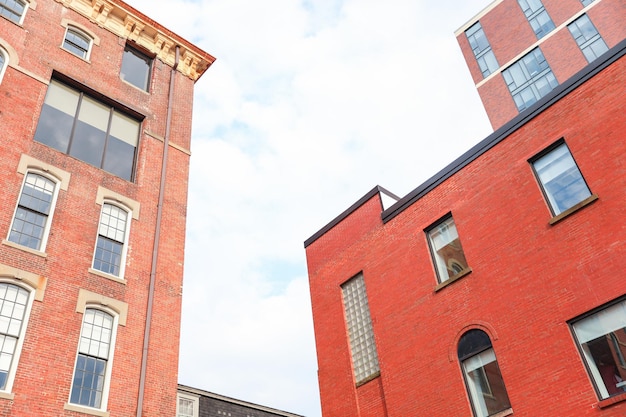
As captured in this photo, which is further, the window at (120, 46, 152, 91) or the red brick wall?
the window at (120, 46, 152, 91)

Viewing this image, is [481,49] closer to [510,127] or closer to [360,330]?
[510,127]

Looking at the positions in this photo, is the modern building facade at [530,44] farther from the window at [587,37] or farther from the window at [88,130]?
the window at [88,130]

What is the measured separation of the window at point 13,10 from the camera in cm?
1944

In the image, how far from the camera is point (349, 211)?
2288 centimetres

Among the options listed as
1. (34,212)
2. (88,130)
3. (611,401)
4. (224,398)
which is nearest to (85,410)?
(34,212)

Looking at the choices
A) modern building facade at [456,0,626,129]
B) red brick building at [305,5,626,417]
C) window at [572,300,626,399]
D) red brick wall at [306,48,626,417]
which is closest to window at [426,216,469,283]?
red brick building at [305,5,626,417]

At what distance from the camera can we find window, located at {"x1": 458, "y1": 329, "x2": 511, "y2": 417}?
15.0 metres

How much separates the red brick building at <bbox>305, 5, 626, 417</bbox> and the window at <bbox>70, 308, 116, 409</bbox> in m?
8.98

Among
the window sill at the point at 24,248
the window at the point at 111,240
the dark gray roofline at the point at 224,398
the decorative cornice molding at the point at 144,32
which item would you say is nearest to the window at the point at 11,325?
the window sill at the point at 24,248

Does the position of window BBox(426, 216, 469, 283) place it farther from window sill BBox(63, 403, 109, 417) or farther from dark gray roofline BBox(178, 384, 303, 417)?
dark gray roofline BBox(178, 384, 303, 417)

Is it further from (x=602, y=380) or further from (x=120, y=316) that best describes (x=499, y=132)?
(x=120, y=316)

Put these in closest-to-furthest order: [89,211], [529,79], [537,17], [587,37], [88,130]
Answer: [89,211]
[88,130]
[587,37]
[529,79]
[537,17]

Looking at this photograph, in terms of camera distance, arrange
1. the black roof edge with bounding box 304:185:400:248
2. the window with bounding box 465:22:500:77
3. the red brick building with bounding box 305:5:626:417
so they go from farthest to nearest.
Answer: the window with bounding box 465:22:500:77, the black roof edge with bounding box 304:185:400:248, the red brick building with bounding box 305:5:626:417

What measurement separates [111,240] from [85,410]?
5.46 m
